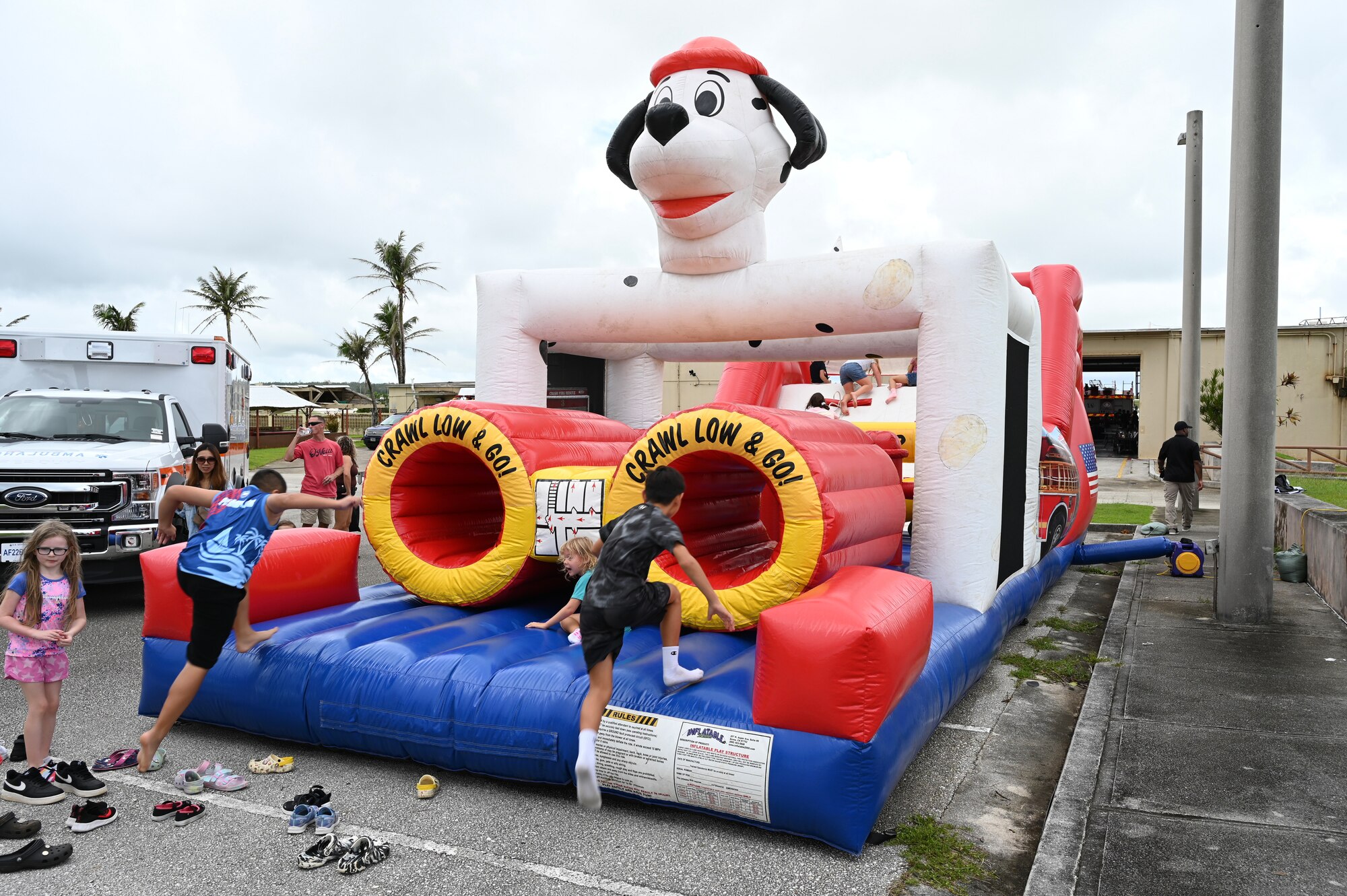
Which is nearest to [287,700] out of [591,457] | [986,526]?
[591,457]

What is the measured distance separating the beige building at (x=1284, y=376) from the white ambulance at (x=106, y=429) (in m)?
21.5

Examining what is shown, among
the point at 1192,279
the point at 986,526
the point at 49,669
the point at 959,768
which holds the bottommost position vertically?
the point at 959,768

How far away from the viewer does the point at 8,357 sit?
366 inches

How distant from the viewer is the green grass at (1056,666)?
605cm

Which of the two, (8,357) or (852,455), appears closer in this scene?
(852,455)

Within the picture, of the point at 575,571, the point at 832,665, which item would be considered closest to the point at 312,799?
the point at 575,571

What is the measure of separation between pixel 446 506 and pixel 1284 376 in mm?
31822

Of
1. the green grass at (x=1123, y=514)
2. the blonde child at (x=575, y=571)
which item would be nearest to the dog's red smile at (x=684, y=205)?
the blonde child at (x=575, y=571)

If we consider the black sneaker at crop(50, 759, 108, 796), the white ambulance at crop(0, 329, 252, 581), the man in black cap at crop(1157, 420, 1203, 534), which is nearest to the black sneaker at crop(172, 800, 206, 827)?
the black sneaker at crop(50, 759, 108, 796)

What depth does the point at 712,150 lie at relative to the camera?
5969 millimetres

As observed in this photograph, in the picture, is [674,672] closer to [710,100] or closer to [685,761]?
[685,761]

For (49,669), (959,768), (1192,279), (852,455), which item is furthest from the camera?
(1192,279)

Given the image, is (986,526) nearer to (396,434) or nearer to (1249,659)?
(1249,659)

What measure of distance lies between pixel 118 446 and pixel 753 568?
5.92 m
